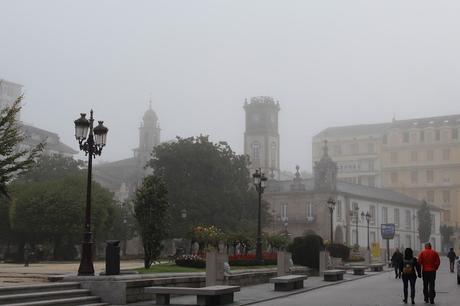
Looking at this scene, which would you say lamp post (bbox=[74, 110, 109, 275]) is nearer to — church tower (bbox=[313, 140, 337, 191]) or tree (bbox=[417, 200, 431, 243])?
church tower (bbox=[313, 140, 337, 191])

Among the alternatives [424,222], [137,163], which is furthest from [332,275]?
[137,163]

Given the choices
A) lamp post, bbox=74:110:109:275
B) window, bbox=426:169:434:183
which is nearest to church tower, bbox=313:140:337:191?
window, bbox=426:169:434:183

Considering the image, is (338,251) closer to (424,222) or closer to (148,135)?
(424,222)

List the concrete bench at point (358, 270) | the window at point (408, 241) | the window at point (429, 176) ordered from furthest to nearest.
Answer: the window at point (429, 176)
the window at point (408, 241)
the concrete bench at point (358, 270)

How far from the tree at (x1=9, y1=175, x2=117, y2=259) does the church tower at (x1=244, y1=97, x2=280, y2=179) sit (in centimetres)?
6136

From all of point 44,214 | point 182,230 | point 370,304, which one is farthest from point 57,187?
point 370,304

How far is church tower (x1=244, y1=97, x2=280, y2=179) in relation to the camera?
11838cm

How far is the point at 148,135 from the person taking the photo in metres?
155

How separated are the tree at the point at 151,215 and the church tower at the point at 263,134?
3570 inches

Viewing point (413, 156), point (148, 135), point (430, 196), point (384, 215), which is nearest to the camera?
Answer: point (384, 215)

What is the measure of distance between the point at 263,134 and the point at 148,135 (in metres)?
43.2

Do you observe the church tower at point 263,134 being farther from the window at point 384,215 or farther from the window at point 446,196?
the window at point 384,215

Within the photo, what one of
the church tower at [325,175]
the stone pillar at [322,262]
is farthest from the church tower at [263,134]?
the stone pillar at [322,262]

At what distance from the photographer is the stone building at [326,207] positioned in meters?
80.7
